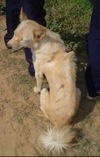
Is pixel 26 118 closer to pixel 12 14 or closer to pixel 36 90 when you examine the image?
pixel 36 90

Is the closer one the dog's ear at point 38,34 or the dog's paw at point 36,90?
the dog's ear at point 38,34

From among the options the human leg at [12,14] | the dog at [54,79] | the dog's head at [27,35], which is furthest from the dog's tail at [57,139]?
the human leg at [12,14]

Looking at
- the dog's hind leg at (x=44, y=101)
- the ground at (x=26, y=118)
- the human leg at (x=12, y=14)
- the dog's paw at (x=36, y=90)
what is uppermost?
the human leg at (x=12, y=14)

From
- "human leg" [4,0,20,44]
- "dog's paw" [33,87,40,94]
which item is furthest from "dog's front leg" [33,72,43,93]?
"human leg" [4,0,20,44]

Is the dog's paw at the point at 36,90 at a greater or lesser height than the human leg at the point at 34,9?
lesser

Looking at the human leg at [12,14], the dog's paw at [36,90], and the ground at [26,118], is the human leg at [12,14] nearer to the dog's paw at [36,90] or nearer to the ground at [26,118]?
the ground at [26,118]

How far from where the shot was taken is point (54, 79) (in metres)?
4.12

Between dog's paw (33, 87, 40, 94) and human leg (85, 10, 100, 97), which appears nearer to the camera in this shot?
human leg (85, 10, 100, 97)

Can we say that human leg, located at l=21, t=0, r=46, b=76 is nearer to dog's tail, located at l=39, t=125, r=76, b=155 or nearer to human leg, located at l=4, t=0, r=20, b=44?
human leg, located at l=4, t=0, r=20, b=44

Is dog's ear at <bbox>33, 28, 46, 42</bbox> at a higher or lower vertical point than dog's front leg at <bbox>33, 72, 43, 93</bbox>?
higher

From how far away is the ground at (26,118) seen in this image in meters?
4.02

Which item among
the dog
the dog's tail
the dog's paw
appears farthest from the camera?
the dog's paw

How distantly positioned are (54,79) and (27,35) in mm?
546

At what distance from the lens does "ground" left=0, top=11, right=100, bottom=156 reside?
4.02m
